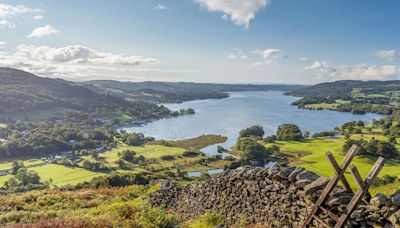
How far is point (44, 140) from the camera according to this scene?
420ft

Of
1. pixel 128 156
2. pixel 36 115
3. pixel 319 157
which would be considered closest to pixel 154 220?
pixel 319 157

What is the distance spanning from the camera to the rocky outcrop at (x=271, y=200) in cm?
767

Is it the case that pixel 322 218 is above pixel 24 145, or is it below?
above

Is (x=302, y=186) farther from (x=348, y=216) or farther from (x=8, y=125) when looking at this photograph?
(x=8, y=125)

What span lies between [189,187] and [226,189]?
12.2 ft

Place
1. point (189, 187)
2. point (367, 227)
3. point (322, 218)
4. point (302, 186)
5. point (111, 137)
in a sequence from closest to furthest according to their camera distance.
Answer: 1. point (367, 227)
2. point (322, 218)
3. point (302, 186)
4. point (189, 187)
5. point (111, 137)

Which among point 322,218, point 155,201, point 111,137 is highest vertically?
point 322,218

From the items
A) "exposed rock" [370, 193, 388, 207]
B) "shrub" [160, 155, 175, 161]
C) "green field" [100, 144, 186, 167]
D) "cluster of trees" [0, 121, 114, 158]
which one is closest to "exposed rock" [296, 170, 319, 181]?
"exposed rock" [370, 193, 388, 207]

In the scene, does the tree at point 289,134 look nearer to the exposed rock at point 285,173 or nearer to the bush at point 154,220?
the exposed rock at point 285,173

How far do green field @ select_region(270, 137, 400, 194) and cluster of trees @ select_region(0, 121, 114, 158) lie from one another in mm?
73835

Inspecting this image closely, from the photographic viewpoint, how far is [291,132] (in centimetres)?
11706

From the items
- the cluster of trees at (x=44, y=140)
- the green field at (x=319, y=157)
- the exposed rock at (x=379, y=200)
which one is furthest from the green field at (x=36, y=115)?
the exposed rock at (x=379, y=200)

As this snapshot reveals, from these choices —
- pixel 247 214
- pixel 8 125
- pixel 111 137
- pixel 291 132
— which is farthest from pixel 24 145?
pixel 247 214

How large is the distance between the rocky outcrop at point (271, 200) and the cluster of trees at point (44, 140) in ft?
385
